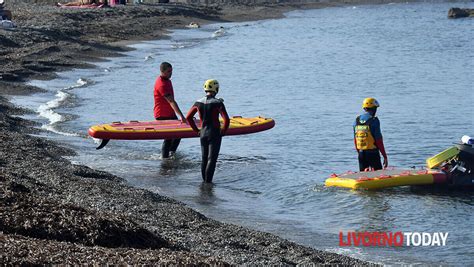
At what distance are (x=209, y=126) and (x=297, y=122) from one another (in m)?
9.30

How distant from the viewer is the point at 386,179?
1449 cm

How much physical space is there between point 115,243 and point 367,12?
86326 mm

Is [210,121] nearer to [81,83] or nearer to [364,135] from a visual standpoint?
[364,135]

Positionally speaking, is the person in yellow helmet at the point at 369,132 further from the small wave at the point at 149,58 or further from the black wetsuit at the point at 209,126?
the small wave at the point at 149,58

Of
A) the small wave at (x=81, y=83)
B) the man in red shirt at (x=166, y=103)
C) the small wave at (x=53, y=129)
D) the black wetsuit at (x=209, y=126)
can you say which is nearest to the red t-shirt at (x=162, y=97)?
the man in red shirt at (x=166, y=103)

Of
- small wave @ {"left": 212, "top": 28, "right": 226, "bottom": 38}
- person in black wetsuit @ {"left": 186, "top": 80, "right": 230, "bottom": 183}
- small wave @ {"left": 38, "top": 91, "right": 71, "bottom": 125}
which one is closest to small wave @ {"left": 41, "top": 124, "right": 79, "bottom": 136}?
small wave @ {"left": 38, "top": 91, "right": 71, "bottom": 125}

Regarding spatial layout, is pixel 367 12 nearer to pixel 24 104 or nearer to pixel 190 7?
pixel 190 7

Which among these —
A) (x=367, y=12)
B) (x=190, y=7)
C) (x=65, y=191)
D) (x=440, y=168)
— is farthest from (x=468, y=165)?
(x=367, y=12)

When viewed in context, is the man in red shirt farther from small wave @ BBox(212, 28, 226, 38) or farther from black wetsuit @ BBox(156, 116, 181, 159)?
small wave @ BBox(212, 28, 226, 38)

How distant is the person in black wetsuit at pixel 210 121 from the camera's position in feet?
47.8

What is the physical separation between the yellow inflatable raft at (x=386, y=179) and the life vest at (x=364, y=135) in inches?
18.8

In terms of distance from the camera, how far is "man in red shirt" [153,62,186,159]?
16219 mm

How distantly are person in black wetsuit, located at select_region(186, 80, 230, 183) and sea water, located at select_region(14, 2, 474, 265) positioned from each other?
0.42 meters

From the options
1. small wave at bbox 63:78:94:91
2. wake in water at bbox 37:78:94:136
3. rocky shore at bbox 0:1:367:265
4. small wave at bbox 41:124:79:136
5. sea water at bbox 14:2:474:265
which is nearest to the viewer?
rocky shore at bbox 0:1:367:265
